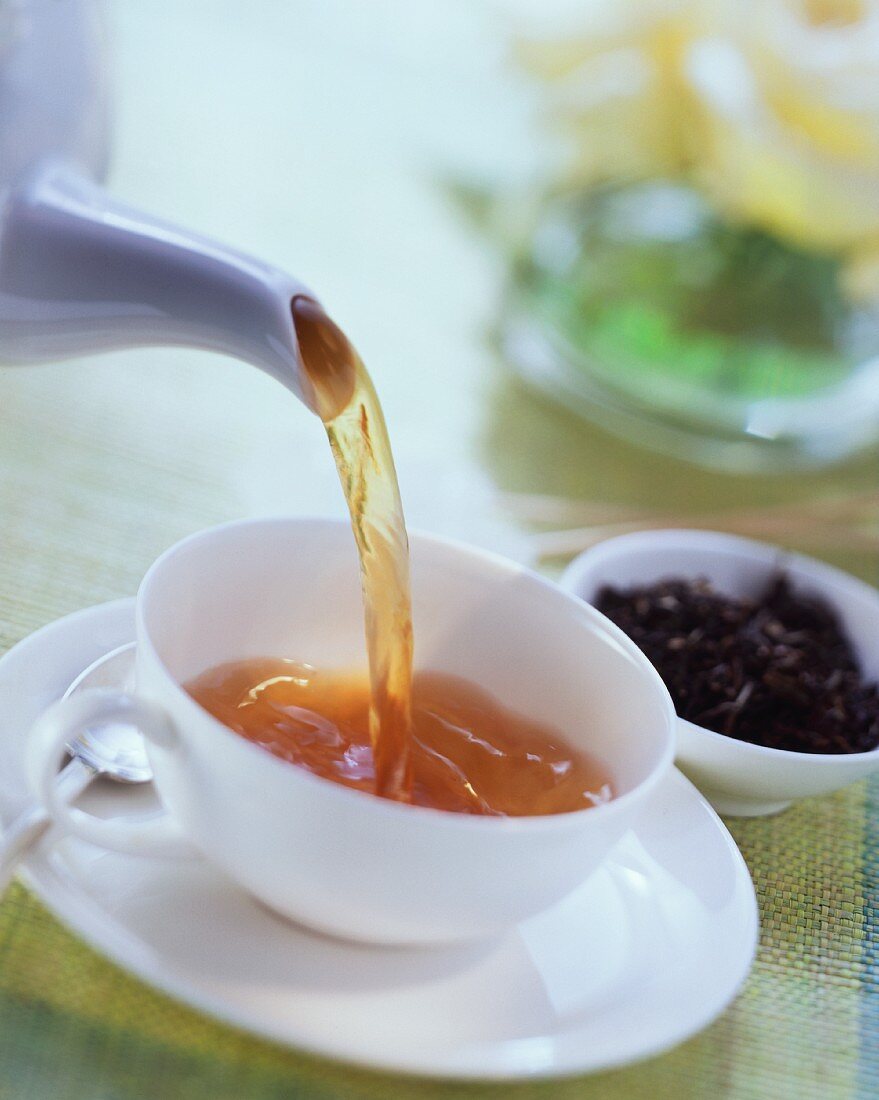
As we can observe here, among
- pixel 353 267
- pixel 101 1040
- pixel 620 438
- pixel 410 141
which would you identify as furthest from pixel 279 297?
Answer: pixel 410 141

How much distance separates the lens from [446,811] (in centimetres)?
64

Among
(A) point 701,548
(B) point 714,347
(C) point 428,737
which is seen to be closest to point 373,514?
(C) point 428,737

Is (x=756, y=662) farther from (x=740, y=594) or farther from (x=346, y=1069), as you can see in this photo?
(x=346, y=1069)

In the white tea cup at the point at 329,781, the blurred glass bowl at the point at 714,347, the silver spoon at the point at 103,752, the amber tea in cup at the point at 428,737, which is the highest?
the white tea cup at the point at 329,781

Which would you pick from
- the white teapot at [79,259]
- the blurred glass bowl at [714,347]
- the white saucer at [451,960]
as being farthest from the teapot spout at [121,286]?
the blurred glass bowl at [714,347]

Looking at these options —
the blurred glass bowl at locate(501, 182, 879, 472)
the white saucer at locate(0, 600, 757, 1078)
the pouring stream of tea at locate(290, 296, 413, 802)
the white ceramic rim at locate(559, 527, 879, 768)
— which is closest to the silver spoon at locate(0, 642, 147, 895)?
the white saucer at locate(0, 600, 757, 1078)

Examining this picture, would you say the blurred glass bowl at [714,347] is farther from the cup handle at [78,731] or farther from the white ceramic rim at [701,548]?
the cup handle at [78,731]

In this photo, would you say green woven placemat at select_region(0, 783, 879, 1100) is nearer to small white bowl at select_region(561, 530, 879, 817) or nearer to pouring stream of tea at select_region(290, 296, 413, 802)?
small white bowl at select_region(561, 530, 879, 817)

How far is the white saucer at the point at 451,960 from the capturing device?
1.68 feet

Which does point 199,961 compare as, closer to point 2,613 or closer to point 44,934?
point 44,934

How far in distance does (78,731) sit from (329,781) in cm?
12

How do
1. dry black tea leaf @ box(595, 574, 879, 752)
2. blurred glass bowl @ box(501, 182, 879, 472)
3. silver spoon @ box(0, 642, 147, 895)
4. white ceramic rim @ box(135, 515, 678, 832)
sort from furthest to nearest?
blurred glass bowl @ box(501, 182, 879, 472), dry black tea leaf @ box(595, 574, 879, 752), silver spoon @ box(0, 642, 147, 895), white ceramic rim @ box(135, 515, 678, 832)

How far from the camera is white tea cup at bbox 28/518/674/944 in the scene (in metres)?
0.51

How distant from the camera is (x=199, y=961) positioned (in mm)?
537
